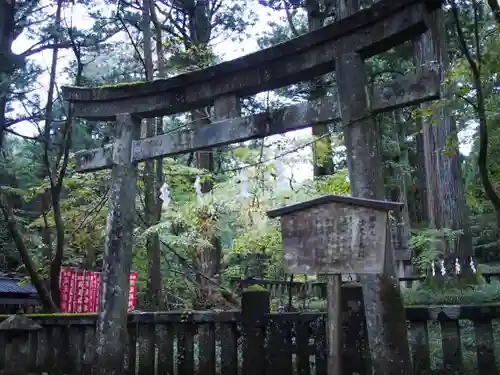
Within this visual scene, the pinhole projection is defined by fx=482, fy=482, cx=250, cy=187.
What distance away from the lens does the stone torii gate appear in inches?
189

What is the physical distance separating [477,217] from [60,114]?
612 inches

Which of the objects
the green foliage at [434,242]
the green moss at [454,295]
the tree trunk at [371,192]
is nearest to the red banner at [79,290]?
the green moss at [454,295]

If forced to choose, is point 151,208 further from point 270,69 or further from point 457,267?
point 457,267

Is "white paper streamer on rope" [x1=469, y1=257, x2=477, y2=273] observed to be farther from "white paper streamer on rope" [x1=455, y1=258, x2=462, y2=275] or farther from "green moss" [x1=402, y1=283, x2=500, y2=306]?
"green moss" [x1=402, y1=283, x2=500, y2=306]

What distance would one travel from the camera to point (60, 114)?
1423 cm

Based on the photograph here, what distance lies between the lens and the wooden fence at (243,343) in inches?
192

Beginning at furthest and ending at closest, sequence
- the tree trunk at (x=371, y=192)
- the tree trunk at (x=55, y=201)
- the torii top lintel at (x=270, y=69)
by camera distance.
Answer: the tree trunk at (x=55, y=201) → the torii top lintel at (x=270, y=69) → the tree trunk at (x=371, y=192)

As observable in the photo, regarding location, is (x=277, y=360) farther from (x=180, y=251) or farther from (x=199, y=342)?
(x=180, y=251)

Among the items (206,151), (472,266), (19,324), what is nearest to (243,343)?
(19,324)

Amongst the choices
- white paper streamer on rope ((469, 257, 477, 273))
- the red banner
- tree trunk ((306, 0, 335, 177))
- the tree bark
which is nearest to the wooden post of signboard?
the tree bark

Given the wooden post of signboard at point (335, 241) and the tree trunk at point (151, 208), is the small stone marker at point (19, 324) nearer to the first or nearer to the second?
the tree trunk at point (151, 208)

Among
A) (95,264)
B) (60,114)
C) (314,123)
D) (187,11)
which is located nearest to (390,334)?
(314,123)

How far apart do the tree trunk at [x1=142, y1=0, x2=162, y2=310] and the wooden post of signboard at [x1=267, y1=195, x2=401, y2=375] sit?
22.3 feet

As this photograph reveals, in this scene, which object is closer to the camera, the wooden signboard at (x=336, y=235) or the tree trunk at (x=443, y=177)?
the wooden signboard at (x=336, y=235)
